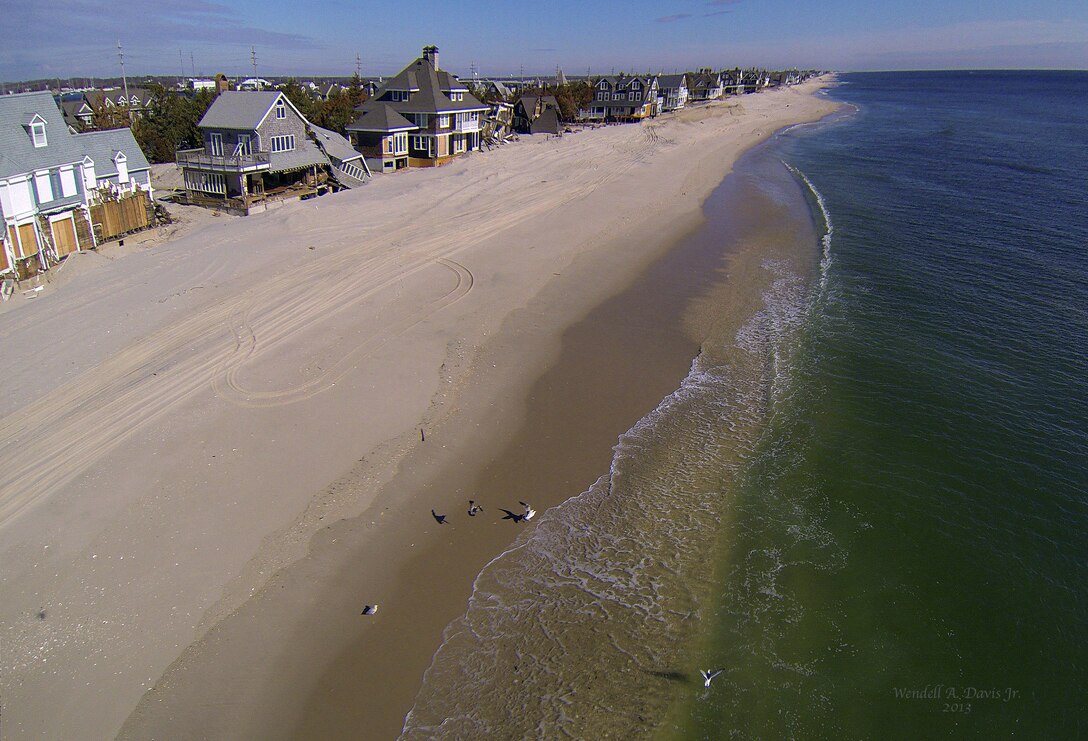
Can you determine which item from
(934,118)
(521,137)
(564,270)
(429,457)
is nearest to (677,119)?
(521,137)

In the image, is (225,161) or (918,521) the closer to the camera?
(918,521)

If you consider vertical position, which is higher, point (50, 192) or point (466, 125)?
point (466, 125)

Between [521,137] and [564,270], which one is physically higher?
[521,137]

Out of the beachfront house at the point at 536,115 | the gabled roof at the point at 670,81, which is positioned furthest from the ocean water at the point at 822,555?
the gabled roof at the point at 670,81

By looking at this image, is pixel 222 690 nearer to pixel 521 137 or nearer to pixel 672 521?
pixel 672 521

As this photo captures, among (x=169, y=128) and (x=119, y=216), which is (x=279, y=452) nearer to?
(x=119, y=216)

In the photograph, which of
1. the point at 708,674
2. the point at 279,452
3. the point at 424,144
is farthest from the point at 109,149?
the point at 708,674

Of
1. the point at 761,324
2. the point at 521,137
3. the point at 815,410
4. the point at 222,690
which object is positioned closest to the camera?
the point at 222,690
